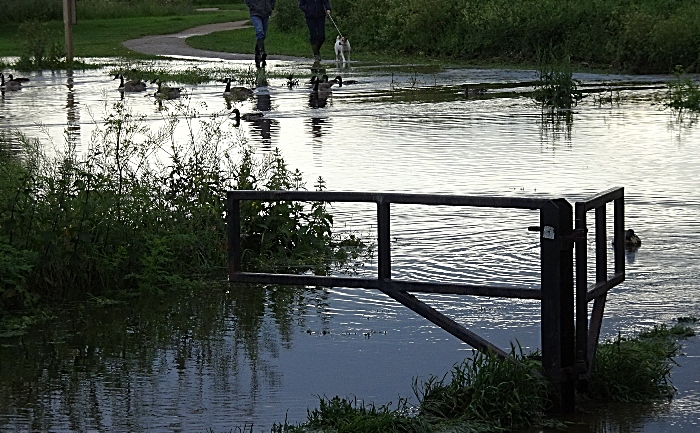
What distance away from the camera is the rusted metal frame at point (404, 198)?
561 centimetres

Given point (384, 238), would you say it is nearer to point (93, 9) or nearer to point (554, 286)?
point (554, 286)

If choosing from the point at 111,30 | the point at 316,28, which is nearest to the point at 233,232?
the point at 316,28

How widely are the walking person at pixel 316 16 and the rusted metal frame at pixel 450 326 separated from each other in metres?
A: 25.0

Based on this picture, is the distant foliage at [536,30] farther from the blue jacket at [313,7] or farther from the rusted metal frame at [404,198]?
the rusted metal frame at [404,198]

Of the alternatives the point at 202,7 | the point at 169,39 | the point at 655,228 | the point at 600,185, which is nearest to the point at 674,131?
the point at 600,185

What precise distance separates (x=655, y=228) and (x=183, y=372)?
15.7 ft

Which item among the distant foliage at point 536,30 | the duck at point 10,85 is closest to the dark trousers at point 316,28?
the distant foliage at point 536,30

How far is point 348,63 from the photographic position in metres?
32.1

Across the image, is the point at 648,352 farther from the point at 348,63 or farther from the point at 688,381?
the point at 348,63

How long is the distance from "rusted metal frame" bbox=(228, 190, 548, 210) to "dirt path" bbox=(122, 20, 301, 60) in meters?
28.5

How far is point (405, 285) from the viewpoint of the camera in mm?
5969

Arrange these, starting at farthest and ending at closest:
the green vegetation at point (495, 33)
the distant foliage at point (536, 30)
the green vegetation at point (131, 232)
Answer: the green vegetation at point (495, 33), the distant foliage at point (536, 30), the green vegetation at point (131, 232)

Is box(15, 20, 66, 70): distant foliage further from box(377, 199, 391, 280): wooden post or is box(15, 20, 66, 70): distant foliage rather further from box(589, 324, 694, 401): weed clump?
box(589, 324, 694, 401): weed clump

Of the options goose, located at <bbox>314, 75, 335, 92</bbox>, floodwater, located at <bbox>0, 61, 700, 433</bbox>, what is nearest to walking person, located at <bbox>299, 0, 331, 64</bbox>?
goose, located at <bbox>314, 75, 335, 92</bbox>
